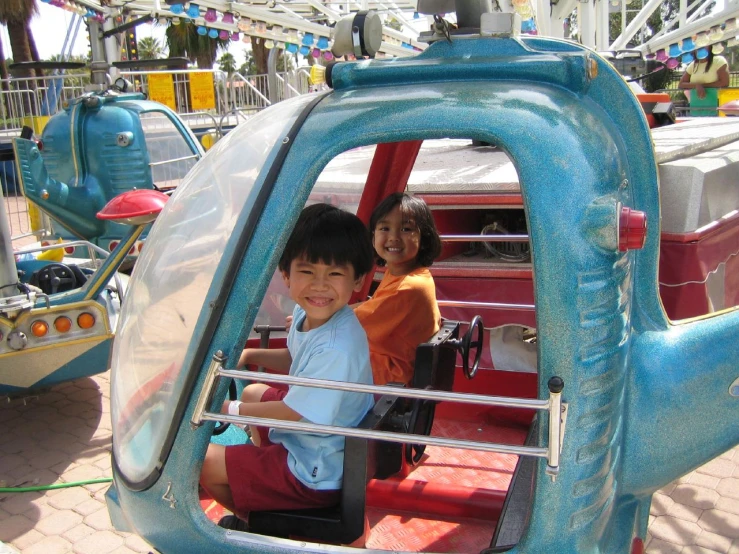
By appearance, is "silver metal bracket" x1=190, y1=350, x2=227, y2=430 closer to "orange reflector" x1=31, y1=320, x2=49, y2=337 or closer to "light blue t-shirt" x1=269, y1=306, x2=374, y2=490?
"light blue t-shirt" x1=269, y1=306, x2=374, y2=490

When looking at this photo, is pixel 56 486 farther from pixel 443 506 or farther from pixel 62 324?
pixel 443 506

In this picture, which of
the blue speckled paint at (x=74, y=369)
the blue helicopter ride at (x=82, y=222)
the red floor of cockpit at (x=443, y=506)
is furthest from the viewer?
the blue speckled paint at (x=74, y=369)

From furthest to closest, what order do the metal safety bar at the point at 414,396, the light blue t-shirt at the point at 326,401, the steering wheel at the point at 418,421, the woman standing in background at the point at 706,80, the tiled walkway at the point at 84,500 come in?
the woman standing in background at the point at 706,80
the tiled walkway at the point at 84,500
the steering wheel at the point at 418,421
the light blue t-shirt at the point at 326,401
the metal safety bar at the point at 414,396

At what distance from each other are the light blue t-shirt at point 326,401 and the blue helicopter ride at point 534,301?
61mm

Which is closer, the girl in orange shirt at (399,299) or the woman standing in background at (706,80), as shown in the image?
the girl in orange shirt at (399,299)

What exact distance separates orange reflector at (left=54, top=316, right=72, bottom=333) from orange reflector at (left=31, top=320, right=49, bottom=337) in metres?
0.05

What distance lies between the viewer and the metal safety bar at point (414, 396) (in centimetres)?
139

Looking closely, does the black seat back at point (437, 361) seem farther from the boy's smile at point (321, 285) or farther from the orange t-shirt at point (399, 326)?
the boy's smile at point (321, 285)

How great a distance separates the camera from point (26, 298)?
146 inches

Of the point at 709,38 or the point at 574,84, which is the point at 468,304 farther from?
the point at 709,38

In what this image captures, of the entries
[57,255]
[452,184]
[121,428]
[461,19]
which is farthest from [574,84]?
[57,255]

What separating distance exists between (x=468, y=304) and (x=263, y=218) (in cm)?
144

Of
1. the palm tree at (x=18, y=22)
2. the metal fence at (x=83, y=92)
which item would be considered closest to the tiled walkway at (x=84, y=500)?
the metal fence at (x=83, y=92)

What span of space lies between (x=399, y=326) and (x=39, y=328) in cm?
207
